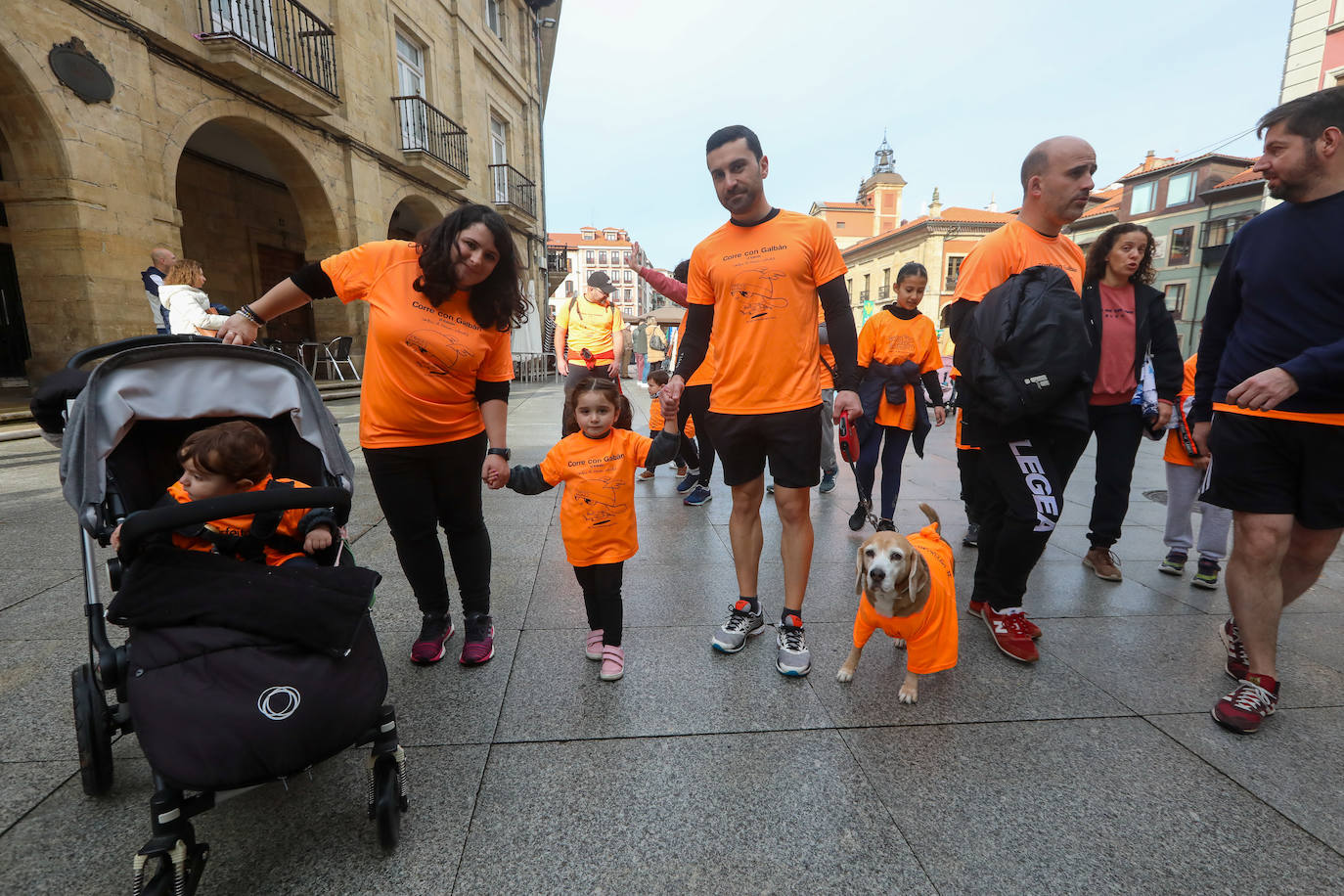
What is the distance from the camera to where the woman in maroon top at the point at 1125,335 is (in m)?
3.42

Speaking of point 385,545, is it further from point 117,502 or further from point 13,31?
point 13,31

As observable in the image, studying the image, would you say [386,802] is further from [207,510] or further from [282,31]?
[282,31]

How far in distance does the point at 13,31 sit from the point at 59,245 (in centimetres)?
235

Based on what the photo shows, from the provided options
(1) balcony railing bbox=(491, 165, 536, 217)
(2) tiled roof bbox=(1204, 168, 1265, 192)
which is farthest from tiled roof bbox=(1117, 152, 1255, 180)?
(1) balcony railing bbox=(491, 165, 536, 217)

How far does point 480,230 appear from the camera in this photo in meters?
2.42

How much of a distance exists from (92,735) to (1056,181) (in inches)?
163

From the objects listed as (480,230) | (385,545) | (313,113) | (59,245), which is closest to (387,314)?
(480,230)

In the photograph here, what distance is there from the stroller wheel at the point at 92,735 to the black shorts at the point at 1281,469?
4024 mm

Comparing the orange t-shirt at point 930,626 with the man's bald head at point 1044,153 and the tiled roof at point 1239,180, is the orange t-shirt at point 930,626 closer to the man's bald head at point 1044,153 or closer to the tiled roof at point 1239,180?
A: the man's bald head at point 1044,153

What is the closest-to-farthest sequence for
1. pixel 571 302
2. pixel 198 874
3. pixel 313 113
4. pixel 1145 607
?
pixel 198 874 < pixel 1145 607 < pixel 571 302 < pixel 313 113

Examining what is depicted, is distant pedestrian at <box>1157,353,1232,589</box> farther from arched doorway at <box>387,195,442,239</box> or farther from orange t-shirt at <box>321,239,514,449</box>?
arched doorway at <box>387,195,442,239</box>

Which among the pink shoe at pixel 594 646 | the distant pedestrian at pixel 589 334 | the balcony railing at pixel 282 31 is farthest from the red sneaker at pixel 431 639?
the balcony railing at pixel 282 31

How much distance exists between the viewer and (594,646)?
2.79m

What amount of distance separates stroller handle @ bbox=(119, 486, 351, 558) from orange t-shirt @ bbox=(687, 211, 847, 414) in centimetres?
174
